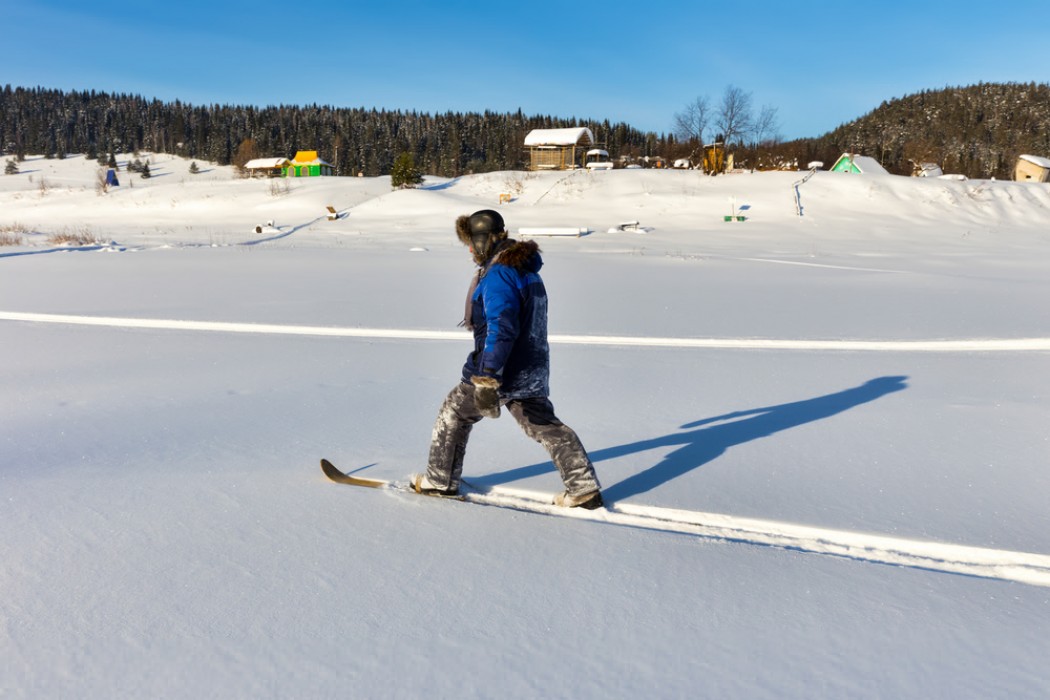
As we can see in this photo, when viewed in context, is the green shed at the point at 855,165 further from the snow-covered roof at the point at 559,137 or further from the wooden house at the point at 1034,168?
the wooden house at the point at 1034,168

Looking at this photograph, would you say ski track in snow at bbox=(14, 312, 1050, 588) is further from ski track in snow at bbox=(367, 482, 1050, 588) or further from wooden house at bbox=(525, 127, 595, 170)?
wooden house at bbox=(525, 127, 595, 170)

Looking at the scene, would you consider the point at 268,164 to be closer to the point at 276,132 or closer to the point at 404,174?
the point at 404,174

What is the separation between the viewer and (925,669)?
1.96 metres

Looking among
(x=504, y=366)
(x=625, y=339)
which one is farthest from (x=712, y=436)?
(x=625, y=339)

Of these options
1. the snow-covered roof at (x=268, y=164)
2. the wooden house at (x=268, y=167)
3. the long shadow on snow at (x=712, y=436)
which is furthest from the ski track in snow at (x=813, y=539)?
the snow-covered roof at (x=268, y=164)

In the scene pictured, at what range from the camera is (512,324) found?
2834 mm

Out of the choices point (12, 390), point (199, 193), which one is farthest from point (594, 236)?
point (199, 193)

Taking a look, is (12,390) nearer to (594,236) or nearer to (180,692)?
(180,692)

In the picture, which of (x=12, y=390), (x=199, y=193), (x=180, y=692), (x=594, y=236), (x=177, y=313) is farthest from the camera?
(x=199, y=193)

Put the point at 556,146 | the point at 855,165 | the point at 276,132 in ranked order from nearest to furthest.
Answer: the point at 855,165 < the point at 556,146 < the point at 276,132

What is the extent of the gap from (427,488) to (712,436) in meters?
2.06

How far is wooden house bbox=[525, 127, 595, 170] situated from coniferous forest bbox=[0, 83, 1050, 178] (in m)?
27.5

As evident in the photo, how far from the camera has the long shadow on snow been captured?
361 cm

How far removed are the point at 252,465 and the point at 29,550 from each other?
1135 mm
